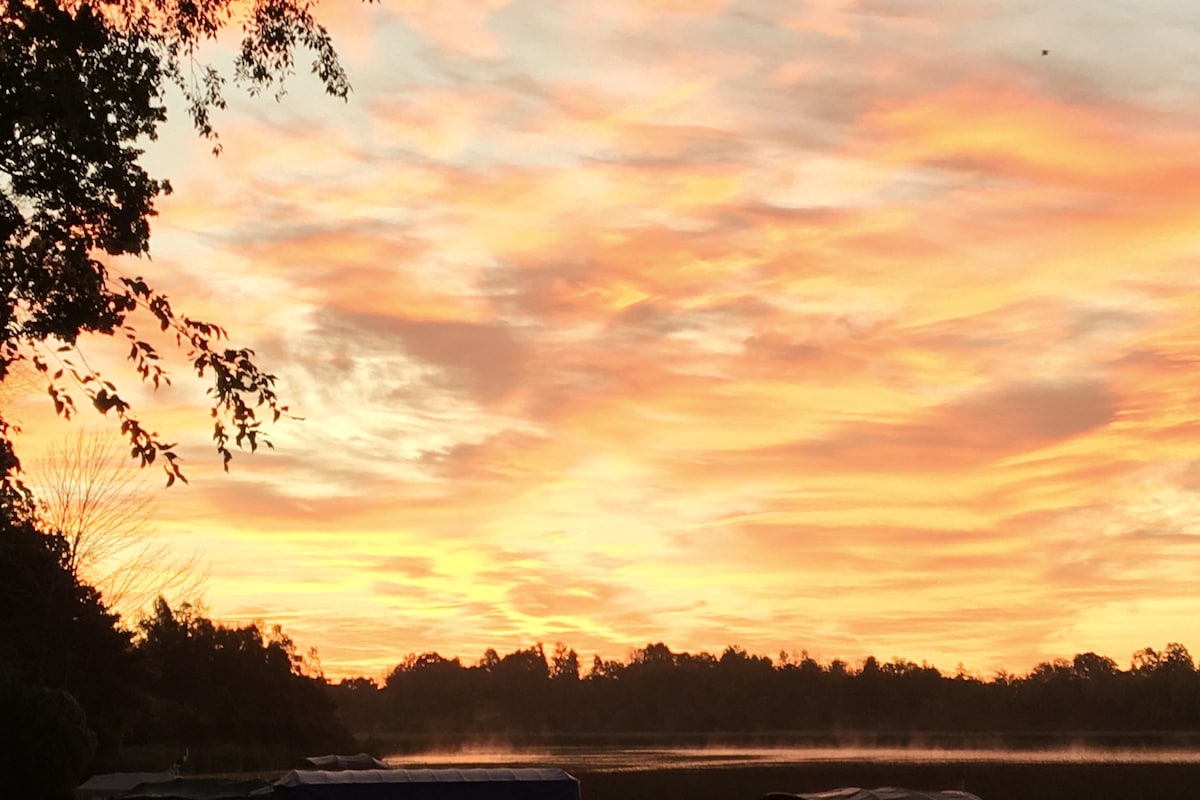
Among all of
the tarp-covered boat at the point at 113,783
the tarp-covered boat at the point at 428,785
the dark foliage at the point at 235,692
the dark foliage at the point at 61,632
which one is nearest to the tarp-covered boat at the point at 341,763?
the tarp-covered boat at the point at 113,783

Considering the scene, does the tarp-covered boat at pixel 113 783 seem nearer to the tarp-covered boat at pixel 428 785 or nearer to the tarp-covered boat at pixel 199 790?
the tarp-covered boat at pixel 199 790

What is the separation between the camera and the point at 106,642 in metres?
81.6

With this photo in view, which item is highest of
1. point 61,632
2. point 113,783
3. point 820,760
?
point 61,632

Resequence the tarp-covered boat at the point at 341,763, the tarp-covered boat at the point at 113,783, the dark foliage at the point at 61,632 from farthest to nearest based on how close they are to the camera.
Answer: the dark foliage at the point at 61,632 < the tarp-covered boat at the point at 113,783 < the tarp-covered boat at the point at 341,763

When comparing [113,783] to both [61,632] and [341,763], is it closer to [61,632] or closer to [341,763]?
[341,763]

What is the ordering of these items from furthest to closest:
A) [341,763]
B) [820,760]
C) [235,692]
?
[820,760]
[235,692]
[341,763]

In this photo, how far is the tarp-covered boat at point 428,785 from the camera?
41.8 metres

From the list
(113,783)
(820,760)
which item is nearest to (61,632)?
(113,783)

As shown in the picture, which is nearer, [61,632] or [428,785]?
[428,785]

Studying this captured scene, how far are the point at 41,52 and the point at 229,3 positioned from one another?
3.07 metres

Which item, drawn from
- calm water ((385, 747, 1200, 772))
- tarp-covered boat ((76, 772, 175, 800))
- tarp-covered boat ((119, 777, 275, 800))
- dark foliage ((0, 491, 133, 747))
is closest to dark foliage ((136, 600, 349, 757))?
calm water ((385, 747, 1200, 772))

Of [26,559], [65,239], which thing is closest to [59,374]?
[65,239]

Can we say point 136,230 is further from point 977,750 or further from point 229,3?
point 977,750

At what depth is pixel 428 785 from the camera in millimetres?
42750
